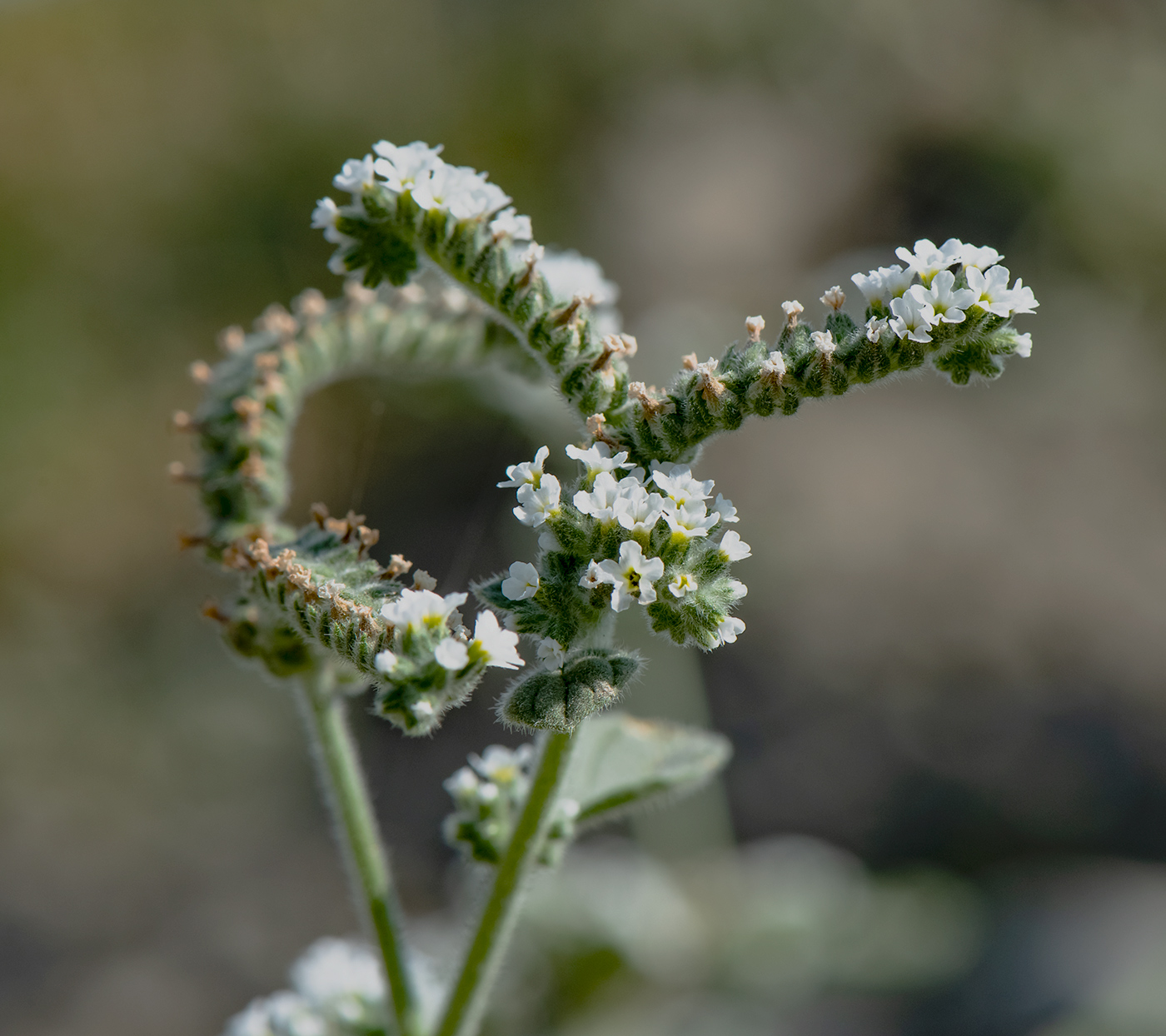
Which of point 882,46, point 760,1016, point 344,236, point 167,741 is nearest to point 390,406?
point 167,741

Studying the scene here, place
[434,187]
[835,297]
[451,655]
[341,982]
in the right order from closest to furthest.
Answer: [451,655], [835,297], [434,187], [341,982]

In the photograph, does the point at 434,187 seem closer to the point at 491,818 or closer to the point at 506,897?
the point at 491,818

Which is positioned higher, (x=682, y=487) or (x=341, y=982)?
(x=682, y=487)

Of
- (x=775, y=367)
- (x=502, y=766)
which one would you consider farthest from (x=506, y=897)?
(x=775, y=367)

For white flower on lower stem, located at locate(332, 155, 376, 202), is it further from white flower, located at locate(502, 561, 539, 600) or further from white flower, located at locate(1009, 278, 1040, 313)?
white flower, located at locate(1009, 278, 1040, 313)

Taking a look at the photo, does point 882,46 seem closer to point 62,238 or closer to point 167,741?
point 62,238

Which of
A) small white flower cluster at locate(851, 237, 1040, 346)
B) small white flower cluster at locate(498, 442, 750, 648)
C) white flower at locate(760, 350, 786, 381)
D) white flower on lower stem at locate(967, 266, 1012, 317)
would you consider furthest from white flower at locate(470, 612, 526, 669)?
white flower on lower stem at locate(967, 266, 1012, 317)
